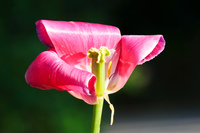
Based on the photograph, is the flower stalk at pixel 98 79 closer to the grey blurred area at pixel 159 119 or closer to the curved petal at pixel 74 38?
the curved petal at pixel 74 38

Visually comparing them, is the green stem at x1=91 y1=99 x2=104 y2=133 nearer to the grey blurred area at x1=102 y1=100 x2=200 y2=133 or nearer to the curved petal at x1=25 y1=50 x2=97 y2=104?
the curved petal at x1=25 y1=50 x2=97 y2=104

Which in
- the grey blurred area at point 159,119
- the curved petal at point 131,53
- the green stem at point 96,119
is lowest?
the grey blurred area at point 159,119

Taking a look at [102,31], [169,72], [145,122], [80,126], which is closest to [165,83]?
[169,72]

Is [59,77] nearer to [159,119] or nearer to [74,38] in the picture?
[74,38]

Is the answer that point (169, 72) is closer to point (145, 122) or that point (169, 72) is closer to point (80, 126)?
point (145, 122)

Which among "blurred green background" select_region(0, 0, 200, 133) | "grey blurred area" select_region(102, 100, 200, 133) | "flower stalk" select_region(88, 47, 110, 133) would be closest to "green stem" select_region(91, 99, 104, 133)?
"flower stalk" select_region(88, 47, 110, 133)

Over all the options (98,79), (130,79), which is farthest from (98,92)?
(130,79)

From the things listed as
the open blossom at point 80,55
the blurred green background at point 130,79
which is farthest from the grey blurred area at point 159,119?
the open blossom at point 80,55
